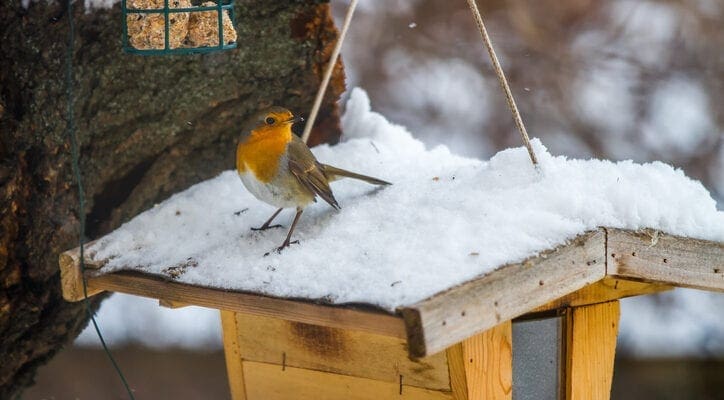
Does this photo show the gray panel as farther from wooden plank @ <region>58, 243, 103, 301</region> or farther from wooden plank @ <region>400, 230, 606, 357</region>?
wooden plank @ <region>58, 243, 103, 301</region>

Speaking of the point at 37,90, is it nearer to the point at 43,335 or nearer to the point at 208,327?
the point at 43,335

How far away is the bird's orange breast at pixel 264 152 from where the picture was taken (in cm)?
267

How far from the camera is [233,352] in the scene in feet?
9.12

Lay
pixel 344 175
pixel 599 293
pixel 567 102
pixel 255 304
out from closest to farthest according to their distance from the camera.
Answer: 1. pixel 255 304
2. pixel 599 293
3. pixel 344 175
4. pixel 567 102

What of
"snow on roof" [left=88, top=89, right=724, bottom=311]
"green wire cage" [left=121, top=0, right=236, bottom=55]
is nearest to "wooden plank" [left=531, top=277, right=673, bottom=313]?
"snow on roof" [left=88, top=89, right=724, bottom=311]

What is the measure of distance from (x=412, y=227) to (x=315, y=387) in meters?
0.55

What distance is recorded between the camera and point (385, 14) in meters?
4.48

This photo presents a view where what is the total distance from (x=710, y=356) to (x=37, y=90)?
10.7ft

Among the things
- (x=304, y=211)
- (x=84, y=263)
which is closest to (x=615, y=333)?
(x=304, y=211)

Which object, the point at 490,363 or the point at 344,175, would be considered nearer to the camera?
the point at 490,363

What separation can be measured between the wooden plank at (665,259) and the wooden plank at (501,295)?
5cm

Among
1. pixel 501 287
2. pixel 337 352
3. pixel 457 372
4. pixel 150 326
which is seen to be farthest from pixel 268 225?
pixel 150 326

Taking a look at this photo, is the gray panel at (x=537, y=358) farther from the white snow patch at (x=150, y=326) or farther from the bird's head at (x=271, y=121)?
the white snow patch at (x=150, y=326)

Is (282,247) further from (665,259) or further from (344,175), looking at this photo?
(665,259)
